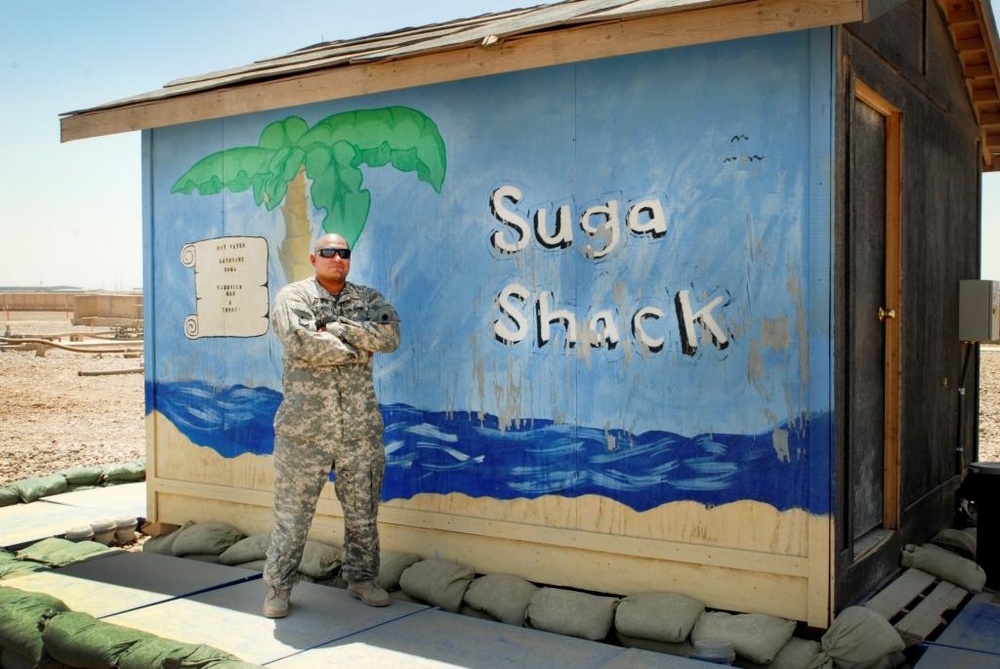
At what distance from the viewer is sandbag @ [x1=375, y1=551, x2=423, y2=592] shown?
6312 millimetres

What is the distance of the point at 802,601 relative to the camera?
514 centimetres

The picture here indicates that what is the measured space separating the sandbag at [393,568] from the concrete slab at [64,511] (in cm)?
316

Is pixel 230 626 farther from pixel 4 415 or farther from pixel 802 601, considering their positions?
pixel 4 415

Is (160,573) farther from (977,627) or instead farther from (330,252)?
(977,627)

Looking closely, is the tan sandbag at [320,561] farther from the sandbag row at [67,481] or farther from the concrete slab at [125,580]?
the sandbag row at [67,481]

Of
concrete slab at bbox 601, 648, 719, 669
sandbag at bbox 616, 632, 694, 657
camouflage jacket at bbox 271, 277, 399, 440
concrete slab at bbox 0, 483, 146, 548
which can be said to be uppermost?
camouflage jacket at bbox 271, 277, 399, 440

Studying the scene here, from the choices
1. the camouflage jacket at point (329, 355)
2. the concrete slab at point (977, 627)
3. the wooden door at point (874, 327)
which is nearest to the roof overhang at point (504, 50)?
the wooden door at point (874, 327)

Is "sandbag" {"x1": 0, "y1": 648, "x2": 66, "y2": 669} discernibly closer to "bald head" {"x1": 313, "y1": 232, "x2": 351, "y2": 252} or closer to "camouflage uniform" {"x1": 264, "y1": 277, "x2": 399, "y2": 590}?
"camouflage uniform" {"x1": 264, "y1": 277, "x2": 399, "y2": 590}

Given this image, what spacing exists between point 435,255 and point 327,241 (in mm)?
881

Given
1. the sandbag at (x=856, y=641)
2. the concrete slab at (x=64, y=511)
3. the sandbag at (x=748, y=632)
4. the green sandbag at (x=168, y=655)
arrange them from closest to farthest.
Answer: the green sandbag at (x=168, y=655) < the sandbag at (x=856, y=641) < the sandbag at (x=748, y=632) < the concrete slab at (x=64, y=511)

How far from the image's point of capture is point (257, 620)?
5.63 metres

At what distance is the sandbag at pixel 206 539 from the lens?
7.17 metres

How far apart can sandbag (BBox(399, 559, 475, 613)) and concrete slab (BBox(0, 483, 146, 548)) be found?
345 centimetres

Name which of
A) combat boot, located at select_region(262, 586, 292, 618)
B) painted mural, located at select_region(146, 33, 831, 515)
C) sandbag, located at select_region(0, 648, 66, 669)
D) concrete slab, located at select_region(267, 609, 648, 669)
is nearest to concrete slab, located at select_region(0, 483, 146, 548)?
painted mural, located at select_region(146, 33, 831, 515)
